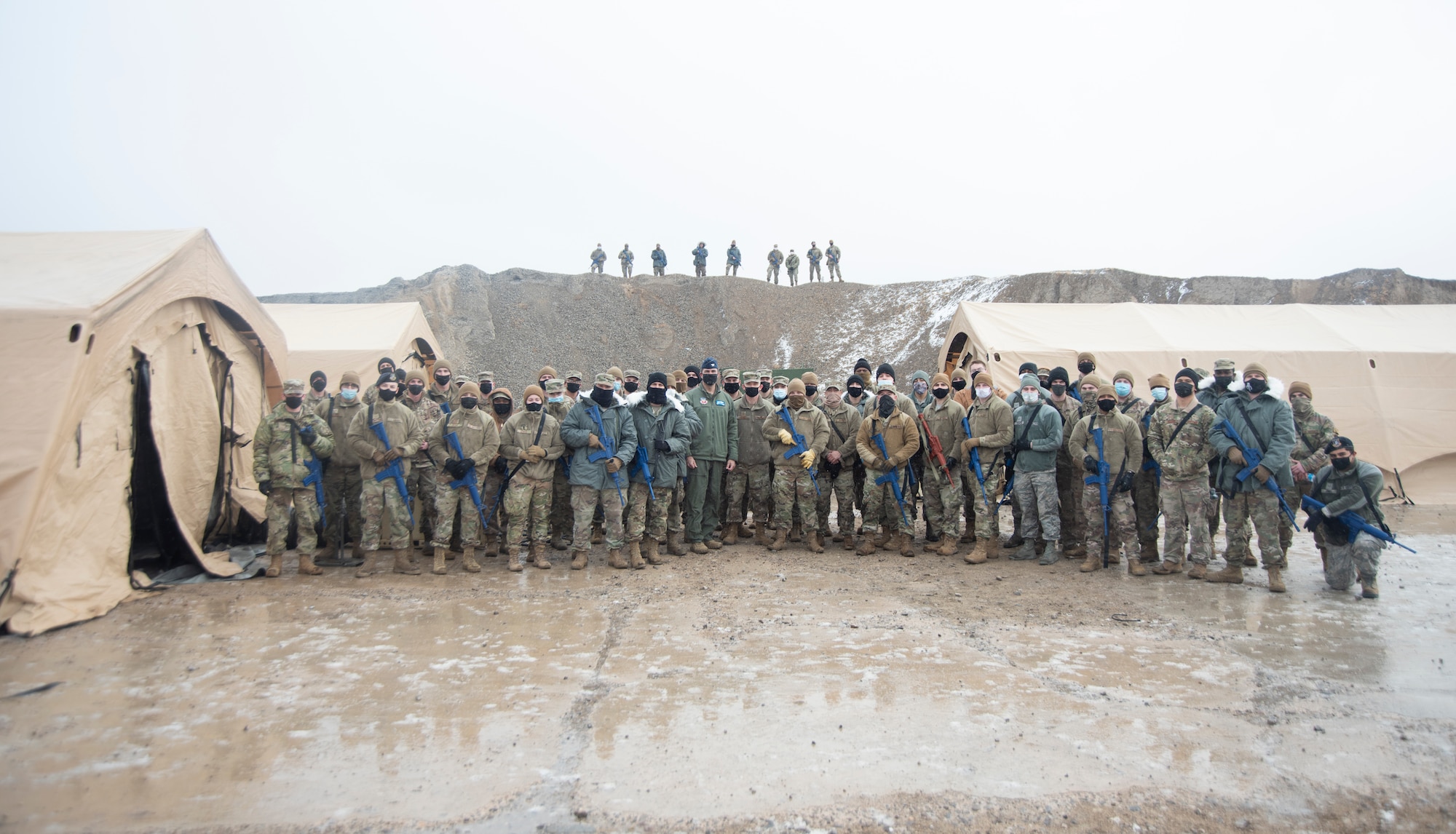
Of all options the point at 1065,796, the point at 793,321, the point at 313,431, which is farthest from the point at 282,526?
the point at 793,321

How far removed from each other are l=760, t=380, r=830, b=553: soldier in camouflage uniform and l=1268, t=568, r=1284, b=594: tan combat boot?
394 centimetres

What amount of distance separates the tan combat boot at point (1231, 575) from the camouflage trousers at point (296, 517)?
810cm

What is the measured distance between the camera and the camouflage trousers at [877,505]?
791cm

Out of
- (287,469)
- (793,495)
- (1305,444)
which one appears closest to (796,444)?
(793,495)

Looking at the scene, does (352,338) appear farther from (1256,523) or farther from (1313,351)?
(1313,351)

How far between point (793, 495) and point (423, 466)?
3.77 metres

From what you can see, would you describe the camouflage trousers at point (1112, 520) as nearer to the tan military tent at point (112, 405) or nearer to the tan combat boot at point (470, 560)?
the tan combat boot at point (470, 560)

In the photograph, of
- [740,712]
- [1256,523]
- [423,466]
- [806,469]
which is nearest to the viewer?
[740,712]

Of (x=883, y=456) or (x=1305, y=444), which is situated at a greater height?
(x=1305, y=444)

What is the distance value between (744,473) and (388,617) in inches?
156

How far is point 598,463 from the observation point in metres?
7.21

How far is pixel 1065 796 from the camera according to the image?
3.12m

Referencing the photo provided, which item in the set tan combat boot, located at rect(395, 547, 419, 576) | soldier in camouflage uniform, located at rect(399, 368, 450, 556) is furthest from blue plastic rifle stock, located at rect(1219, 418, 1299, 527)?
tan combat boot, located at rect(395, 547, 419, 576)

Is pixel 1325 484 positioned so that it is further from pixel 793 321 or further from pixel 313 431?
pixel 793 321
